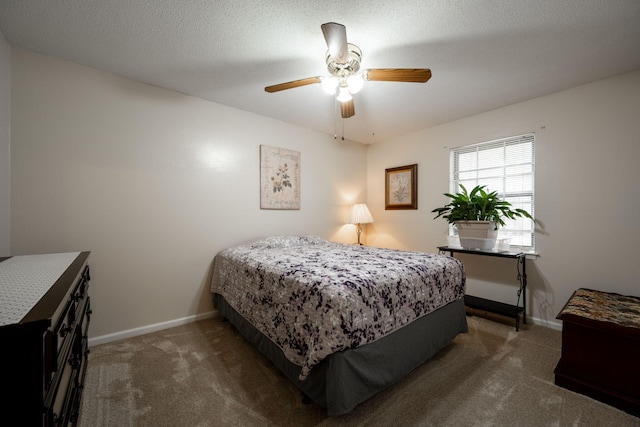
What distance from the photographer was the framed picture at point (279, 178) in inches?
127

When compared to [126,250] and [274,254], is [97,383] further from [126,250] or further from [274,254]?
[274,254]

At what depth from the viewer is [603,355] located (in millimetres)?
1604

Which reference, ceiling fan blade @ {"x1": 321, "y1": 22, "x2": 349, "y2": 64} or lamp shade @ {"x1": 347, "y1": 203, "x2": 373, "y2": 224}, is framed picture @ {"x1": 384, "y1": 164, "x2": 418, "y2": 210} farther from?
ceiling fan blade @ {"x1": 321, "y1": 22, "x2": 349, "y2": 64}

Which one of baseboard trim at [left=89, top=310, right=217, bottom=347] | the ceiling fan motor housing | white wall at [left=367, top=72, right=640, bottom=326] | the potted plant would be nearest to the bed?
baseboard trim at [left=89, top=310, right=217, bottom=347]

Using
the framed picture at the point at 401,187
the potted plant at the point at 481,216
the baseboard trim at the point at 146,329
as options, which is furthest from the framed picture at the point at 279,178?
the potted plant at the point at 481,216

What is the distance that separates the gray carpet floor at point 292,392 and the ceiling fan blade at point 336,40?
2.12 m

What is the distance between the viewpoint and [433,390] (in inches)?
65.7

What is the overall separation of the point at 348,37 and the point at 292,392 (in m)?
2.46

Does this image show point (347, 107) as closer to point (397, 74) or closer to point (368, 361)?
point (397, 74)

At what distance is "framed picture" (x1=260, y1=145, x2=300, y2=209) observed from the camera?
10.6 ft

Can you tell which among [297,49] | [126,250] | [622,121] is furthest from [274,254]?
[622,121]

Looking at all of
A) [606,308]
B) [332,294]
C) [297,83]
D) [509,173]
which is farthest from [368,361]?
[509,173]

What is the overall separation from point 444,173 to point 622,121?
159cm

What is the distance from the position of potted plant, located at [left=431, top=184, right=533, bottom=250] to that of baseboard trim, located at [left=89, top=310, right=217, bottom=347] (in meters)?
3.01
